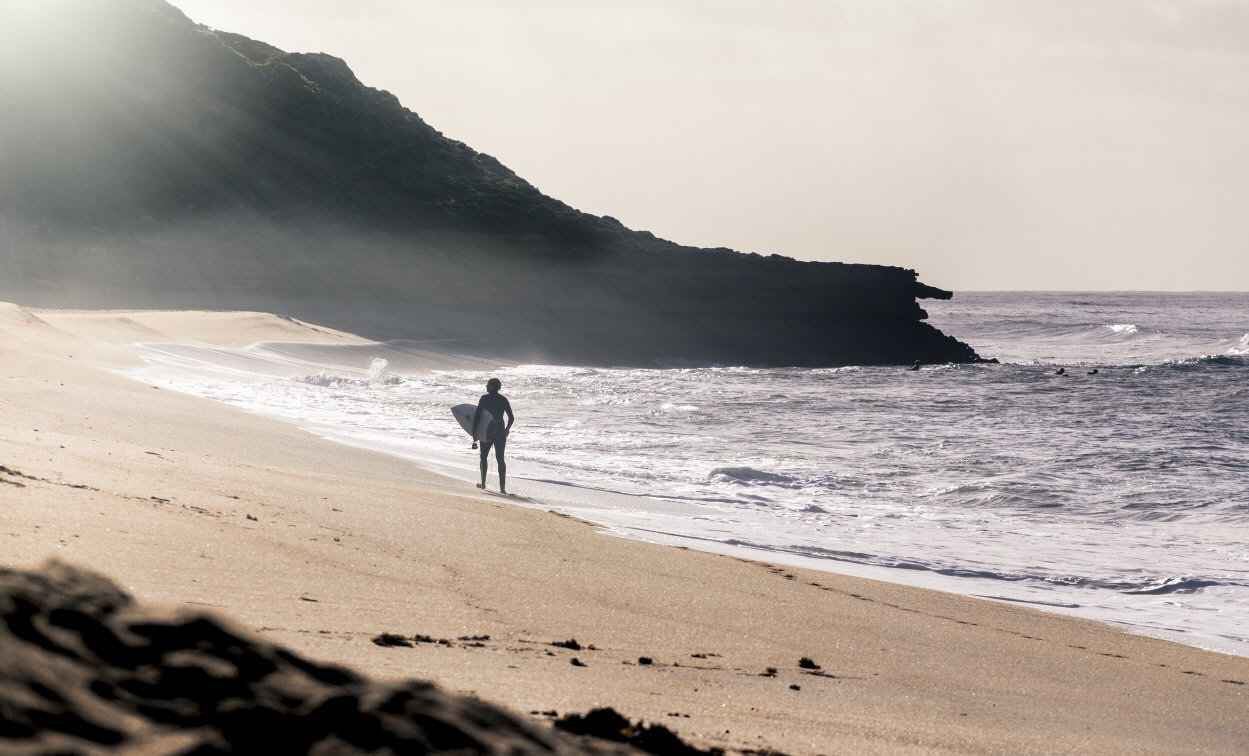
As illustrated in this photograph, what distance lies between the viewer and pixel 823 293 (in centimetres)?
5078

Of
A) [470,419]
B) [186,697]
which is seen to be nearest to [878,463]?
[470,419]

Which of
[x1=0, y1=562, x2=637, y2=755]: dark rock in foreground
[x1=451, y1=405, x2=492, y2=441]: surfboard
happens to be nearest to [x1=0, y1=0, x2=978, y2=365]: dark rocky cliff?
[x1=451, y1=405, x2=492, y2=441]: surfboard

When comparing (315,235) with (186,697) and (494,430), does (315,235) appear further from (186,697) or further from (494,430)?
(186,697)

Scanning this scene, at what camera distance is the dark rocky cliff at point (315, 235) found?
139 ft

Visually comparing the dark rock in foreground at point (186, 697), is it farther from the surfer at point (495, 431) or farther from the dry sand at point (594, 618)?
the surfer at point (495, 431)

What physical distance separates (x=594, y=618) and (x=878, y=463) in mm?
11453

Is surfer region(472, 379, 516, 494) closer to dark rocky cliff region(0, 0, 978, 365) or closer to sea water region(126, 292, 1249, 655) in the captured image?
sea water region(126, 292, 1249, 655)

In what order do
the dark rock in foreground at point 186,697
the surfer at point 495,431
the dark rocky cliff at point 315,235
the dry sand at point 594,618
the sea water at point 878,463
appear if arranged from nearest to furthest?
1. the dark rock in foreground at point 186,697
2. the dry sand at point 594,618
3. the sea water at point 878,463
4. the surfer at point 495,431
5. the dark rocky cliff at point 315,235

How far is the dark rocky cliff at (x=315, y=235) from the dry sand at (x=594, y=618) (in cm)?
3360

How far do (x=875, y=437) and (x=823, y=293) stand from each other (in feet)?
108

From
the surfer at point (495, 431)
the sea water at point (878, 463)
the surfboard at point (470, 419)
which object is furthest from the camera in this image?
the surfboard at point (470, 419)

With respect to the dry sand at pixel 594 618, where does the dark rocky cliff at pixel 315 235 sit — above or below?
above

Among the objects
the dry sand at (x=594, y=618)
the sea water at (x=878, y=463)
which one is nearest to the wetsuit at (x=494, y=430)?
the sea water at (x=878, y=463)

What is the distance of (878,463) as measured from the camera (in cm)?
1555
